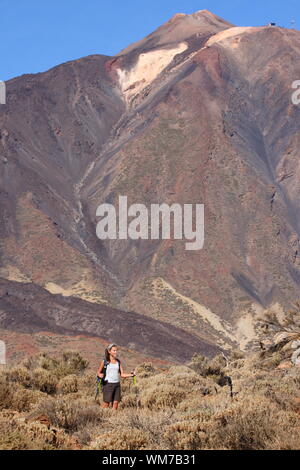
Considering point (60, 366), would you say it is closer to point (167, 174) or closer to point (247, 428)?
point (247, 428)

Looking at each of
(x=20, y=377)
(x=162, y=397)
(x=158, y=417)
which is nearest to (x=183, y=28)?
(x=20, y=377)

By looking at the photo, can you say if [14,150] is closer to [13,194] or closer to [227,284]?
[13,194]

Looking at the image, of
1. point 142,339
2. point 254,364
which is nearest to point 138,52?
point 142,339
